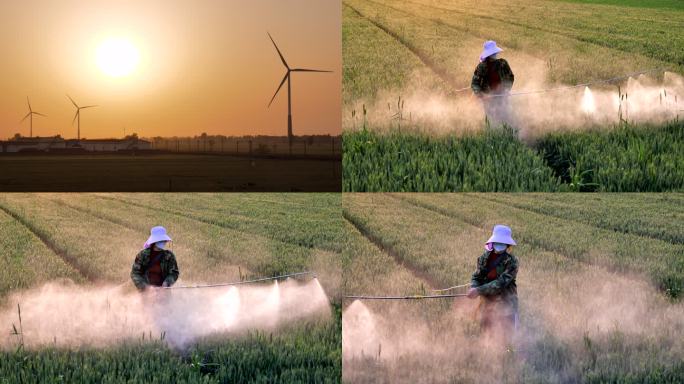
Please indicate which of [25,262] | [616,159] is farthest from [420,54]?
[25,262]

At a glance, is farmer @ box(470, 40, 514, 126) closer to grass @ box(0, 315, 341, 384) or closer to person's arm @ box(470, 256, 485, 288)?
person's arm @ box(470, 256, 485, 288)

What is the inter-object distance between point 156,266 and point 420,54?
3.98 m

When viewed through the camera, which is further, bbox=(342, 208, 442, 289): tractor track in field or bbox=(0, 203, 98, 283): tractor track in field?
bbox=(0, 203, 98, 283): tractor track in field

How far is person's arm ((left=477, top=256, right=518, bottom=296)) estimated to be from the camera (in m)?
9.53

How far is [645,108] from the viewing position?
1055 centimetres

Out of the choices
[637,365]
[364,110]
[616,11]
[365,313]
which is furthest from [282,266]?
[616,11]

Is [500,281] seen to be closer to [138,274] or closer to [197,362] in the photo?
[197,362]

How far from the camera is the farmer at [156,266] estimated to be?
10.7 m

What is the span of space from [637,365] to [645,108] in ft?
9.46

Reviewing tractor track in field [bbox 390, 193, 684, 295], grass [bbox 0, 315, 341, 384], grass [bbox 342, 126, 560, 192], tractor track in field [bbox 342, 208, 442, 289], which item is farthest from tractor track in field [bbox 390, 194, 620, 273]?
grass [bbox 0, 315, 341, 384]

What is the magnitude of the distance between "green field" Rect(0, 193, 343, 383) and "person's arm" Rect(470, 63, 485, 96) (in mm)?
2658

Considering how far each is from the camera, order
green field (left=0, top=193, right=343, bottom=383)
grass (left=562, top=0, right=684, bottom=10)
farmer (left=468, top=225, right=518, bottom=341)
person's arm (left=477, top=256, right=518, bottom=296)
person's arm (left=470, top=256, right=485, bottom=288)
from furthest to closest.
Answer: grass (left=562, top=0, right=684, bottom=10) < green field (left=0, top=193, right=343, bottom=383) < person's arm (left=470, top=256, right=485, bottom=288) < farmer (left=468, top=225, right=518, bottom=341) < person's arm (left=477, top=256, right=518, bottom=296)

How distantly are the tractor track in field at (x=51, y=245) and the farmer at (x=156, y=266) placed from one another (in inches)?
47.3

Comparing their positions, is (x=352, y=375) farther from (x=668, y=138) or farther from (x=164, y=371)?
(x=668, y=138)
